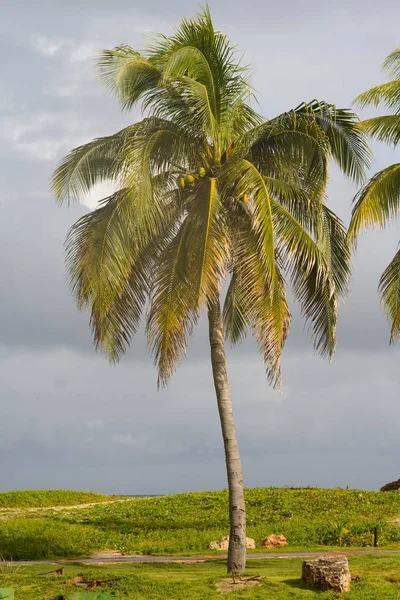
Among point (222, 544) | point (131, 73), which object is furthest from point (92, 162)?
point (222, 544)

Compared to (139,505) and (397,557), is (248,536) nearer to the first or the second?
(397,557)

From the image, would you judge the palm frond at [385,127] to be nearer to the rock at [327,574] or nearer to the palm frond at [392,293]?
the palm frond at [392,293]

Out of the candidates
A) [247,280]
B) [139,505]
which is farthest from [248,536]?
[247,280]

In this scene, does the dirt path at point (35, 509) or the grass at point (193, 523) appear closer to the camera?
the grass at point (193, 523)

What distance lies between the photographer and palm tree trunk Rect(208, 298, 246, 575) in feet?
63.0

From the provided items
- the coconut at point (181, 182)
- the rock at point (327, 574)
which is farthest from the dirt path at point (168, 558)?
the coconut at point (181, 182)

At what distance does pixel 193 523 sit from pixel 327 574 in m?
11.6

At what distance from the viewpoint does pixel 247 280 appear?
1888 centimetres

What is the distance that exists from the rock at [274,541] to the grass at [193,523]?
0.49m

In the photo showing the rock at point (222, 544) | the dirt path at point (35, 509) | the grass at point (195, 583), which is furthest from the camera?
the dirt path at point (35, 509)

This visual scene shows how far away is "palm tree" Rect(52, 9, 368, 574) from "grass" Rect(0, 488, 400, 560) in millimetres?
7075

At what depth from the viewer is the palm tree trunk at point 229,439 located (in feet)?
63.0

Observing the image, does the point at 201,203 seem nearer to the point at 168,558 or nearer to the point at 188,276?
the point at 188,276

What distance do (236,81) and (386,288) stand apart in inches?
394
